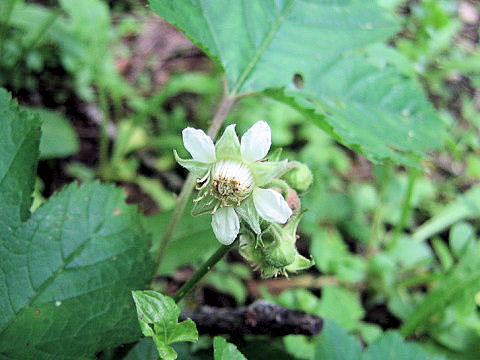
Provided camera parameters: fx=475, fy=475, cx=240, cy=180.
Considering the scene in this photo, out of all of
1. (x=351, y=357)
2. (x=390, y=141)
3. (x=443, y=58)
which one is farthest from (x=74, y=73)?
(x=443, y=58)

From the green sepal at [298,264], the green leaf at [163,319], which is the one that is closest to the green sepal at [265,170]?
the green sepal at [298,264]

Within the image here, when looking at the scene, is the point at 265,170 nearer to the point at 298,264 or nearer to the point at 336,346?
the point at 298,264

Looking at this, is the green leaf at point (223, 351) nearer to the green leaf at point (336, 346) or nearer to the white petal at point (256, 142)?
the white petal at point (256, 142)

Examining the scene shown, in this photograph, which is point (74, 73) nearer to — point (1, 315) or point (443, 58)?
point (1, 315)

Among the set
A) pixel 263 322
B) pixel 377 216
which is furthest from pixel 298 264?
pixel 377 216

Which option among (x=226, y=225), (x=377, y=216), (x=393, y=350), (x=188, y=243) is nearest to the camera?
(x=226, y=225)

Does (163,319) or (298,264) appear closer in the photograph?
(163,319)
